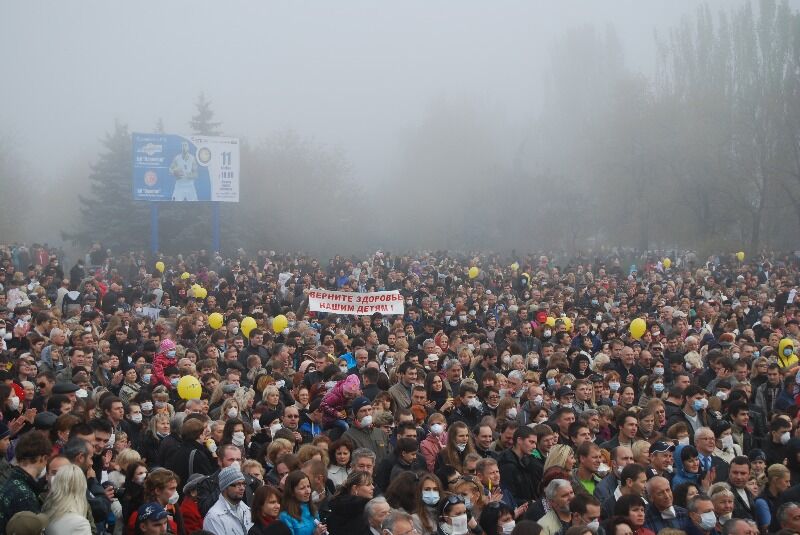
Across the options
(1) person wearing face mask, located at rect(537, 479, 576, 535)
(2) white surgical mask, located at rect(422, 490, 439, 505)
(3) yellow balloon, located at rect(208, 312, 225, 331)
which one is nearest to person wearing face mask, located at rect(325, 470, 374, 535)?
(2) white surgical mask, located at rect(422, 490, 439, 505)

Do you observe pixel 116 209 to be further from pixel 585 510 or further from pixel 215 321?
pixel 585 510

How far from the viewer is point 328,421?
419 inches

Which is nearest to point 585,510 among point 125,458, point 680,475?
point 680,475

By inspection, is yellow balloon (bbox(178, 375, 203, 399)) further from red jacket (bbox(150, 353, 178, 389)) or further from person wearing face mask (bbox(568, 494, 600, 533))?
person wearing face mask (bbox(568, 494, 600, 533))

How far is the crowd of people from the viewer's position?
23.7 ft

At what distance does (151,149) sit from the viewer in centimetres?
3969

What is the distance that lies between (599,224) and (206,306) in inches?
1626

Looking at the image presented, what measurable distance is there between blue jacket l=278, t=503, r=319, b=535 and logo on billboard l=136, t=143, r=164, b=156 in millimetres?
34175

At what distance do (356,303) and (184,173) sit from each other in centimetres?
2190

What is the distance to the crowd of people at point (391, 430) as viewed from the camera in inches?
284

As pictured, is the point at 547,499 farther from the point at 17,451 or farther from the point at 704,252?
the point at 704,252

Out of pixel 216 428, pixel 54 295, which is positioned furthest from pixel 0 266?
pixel 216 428

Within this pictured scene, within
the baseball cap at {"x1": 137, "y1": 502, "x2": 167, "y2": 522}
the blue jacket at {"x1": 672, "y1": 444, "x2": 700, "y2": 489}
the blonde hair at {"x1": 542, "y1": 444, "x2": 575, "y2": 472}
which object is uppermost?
the baseball cap at {"x1": 137, "y1": 502, "x2": 167, "y2": 522}

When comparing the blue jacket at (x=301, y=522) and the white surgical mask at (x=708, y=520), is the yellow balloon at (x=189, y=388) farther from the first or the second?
the white surgical mask at (x=708, y=520)
